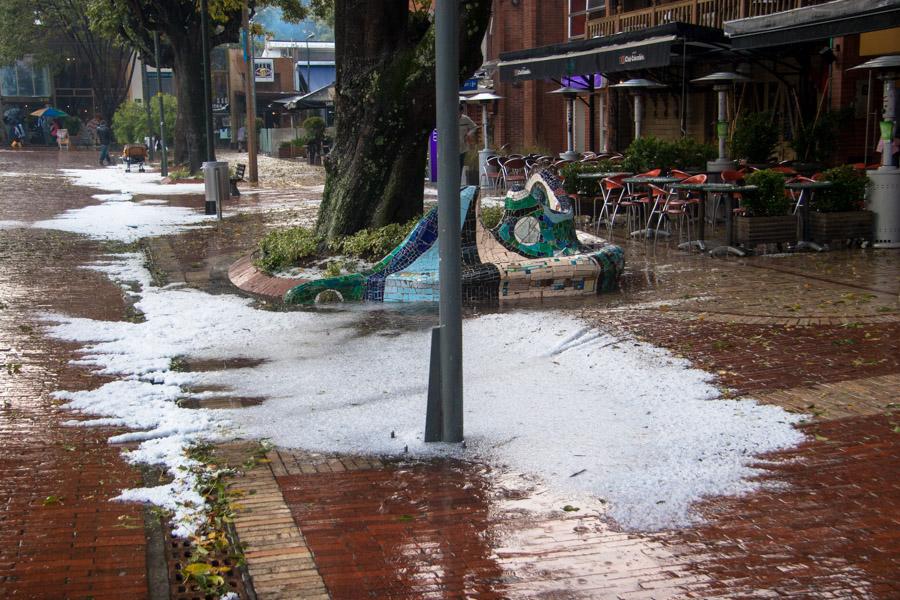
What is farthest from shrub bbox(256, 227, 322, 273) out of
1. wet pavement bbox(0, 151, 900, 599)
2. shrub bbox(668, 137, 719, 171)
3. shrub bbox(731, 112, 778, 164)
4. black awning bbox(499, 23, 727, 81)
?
shrub bbox(731, 112, 778, 164)

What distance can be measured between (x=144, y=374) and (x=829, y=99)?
15.0m

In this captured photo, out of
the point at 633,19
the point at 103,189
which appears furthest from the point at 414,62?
the point at 103,189

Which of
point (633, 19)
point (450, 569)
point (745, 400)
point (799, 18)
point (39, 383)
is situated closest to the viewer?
point (450, 569)

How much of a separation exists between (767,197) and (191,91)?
2262 cm

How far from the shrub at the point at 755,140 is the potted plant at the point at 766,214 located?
17.3 feet

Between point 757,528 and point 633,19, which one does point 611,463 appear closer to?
point 757,528

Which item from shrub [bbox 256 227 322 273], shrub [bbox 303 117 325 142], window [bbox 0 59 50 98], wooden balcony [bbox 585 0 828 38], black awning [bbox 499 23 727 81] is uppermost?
window [bbox 0 59 50 98]

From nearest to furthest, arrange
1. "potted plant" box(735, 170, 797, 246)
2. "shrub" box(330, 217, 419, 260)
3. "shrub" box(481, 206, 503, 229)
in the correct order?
"shrub" box(330, 217, 419, 260)
"shrub" box(481, 206, 503, 229)
"potted plant" box(735, 170, 797, 246)

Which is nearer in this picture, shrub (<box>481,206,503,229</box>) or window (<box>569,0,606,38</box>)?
shrub (<box>481,206,503,229</box>)

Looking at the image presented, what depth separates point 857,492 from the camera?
4926mm

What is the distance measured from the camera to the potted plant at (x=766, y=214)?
12.5m

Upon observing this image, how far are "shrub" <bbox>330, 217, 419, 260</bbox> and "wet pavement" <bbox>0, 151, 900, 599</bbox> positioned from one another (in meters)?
3.65

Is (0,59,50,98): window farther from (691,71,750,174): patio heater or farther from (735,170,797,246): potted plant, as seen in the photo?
(735,170,797,246): potted plant

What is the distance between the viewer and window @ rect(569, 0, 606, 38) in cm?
2973
